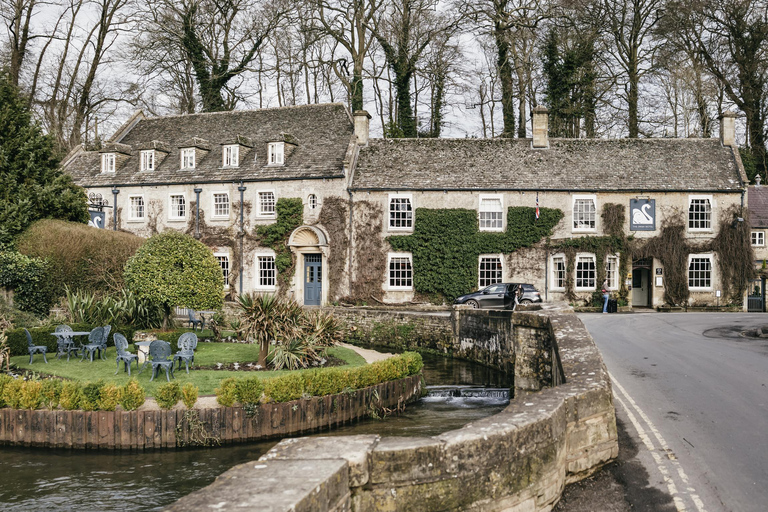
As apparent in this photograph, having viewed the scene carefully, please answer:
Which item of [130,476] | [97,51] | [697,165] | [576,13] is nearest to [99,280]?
[130,476]

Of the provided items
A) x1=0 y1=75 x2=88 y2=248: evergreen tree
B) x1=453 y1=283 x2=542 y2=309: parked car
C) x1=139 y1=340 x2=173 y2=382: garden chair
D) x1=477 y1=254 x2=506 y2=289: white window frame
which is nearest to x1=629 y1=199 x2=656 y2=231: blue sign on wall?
x1=477 y1=254 x2=506 y2=289: white window frame

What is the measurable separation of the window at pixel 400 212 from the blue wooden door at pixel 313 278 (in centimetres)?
408

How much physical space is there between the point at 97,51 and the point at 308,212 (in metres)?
18.6

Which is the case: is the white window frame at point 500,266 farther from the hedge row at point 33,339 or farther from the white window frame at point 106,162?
the white window frame at point 106,162

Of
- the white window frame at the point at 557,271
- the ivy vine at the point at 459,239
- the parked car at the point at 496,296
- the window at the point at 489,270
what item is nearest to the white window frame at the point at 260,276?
the ivy vine at the point at 459,239

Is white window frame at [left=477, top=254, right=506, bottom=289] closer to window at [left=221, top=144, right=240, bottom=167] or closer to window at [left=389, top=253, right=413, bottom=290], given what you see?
window at [left=389, top=253, right=413, bottom=290]

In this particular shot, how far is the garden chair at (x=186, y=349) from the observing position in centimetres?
1456

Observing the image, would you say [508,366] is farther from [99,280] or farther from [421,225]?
[99,280]

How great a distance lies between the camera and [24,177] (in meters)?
22.8

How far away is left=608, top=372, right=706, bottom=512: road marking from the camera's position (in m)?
6.59

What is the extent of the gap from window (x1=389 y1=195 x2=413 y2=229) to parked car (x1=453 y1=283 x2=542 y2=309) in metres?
5.07

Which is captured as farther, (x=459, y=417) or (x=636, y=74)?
(x=636, y=74)

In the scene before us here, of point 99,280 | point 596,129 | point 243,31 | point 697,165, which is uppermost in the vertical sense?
point 243,31

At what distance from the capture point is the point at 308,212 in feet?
103
